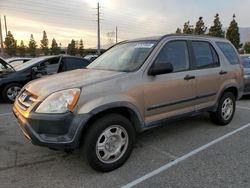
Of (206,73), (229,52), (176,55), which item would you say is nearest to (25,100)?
(176,55)

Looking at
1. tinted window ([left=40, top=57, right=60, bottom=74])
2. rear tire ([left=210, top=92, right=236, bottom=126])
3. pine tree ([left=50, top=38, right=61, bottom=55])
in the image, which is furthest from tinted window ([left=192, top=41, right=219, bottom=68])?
pine tree ([left=50, top=38, right=61, bottom=55])

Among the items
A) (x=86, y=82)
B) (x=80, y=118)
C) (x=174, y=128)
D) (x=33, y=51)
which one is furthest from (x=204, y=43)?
(x=33, y=51)

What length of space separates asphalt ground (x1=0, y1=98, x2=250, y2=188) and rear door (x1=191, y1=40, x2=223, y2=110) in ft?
2.19

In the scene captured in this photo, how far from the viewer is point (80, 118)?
316 centimetres

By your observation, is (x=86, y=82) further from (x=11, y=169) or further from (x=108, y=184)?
(x=11, y=169)

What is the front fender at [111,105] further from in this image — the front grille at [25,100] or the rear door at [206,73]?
the rear door at [206,73]

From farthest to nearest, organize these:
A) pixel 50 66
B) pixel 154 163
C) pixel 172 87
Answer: pixel 50 66 → pixel 172 87 → pixel 154 163

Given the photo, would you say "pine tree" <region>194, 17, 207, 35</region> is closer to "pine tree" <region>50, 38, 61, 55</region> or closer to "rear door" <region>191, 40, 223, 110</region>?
"pine tree" <region>50, 38, 61, 55</region>

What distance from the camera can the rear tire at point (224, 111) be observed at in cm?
537

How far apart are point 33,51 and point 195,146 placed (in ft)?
183

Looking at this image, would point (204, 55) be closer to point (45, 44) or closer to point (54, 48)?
point (45, 44)

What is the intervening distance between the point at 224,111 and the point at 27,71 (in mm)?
5933

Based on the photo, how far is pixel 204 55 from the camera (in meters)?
4.96

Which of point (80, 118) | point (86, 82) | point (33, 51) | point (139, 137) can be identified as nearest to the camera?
point (80, 118)
